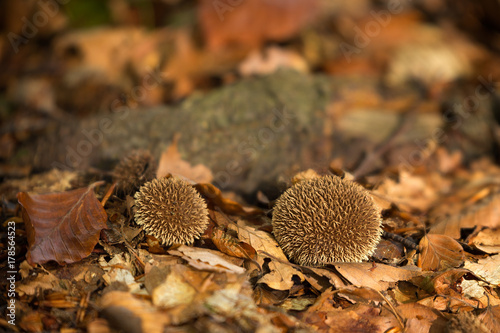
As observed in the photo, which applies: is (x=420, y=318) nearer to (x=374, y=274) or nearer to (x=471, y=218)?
(x=374, y=274)

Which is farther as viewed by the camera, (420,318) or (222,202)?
(222,202)

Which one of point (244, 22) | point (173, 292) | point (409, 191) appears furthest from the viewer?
point (244, 22)

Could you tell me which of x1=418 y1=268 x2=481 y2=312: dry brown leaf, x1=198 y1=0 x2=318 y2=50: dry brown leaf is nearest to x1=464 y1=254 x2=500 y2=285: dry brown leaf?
x1=418 y1=268 x2=481 y2=312: dry brown leaf

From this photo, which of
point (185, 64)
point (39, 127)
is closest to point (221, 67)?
point (185, 64)

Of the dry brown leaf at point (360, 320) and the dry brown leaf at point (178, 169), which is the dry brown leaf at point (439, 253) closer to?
the dry brown leaf at point (360, 320)

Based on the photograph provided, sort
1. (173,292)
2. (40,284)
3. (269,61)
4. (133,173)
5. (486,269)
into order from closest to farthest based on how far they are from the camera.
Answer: (173,292), (40,284), (486,269), (133,173), (269,61)

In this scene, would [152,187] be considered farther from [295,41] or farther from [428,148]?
[295,41]

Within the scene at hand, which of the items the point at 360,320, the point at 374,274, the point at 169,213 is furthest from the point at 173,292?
the point at 374,274
